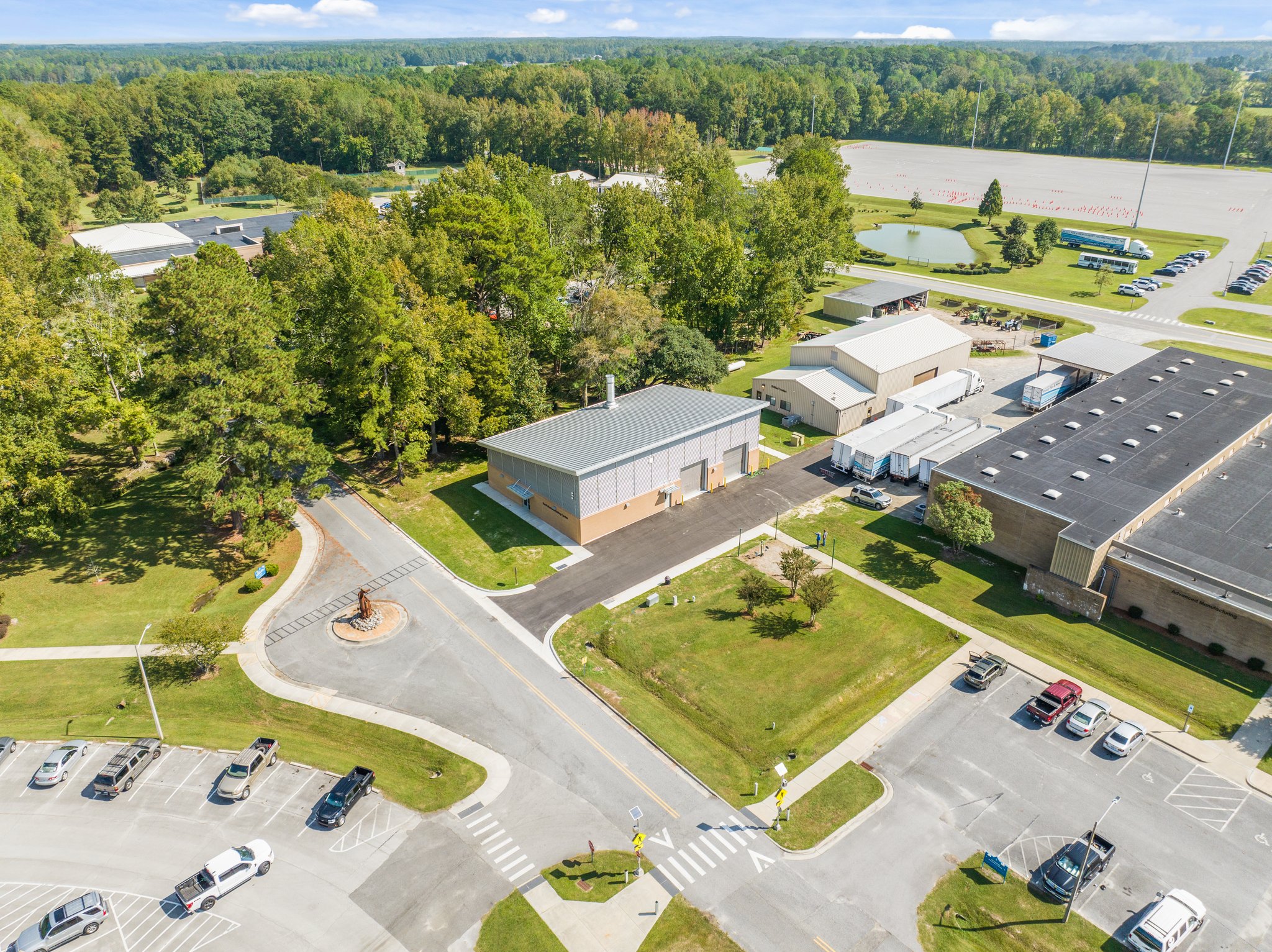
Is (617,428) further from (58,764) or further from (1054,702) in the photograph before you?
(58,764)

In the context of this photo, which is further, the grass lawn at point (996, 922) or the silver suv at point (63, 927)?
the silver suv at point (63, 927)

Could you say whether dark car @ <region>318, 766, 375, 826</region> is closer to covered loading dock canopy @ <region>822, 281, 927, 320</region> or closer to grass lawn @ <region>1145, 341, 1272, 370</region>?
covered loading dock canopy @ <region>822, 281, 927, 320</region>

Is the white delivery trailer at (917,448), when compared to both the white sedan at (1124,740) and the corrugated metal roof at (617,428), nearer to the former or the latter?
the corrugated metal roof at (617,428)

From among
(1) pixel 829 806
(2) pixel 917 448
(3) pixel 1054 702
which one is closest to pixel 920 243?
(2) pixel 917 448

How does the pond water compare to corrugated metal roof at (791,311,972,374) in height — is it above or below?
below

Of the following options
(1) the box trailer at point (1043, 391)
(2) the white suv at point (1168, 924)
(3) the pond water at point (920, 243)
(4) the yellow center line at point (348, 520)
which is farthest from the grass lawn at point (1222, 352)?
(4) the yellow center line at point (348, 520)

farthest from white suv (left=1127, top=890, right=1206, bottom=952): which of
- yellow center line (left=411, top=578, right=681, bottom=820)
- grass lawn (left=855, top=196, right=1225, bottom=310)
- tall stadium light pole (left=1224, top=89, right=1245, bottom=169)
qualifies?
tall stadium light pole (left=1224, top=89, right=1245, bottom=169)
